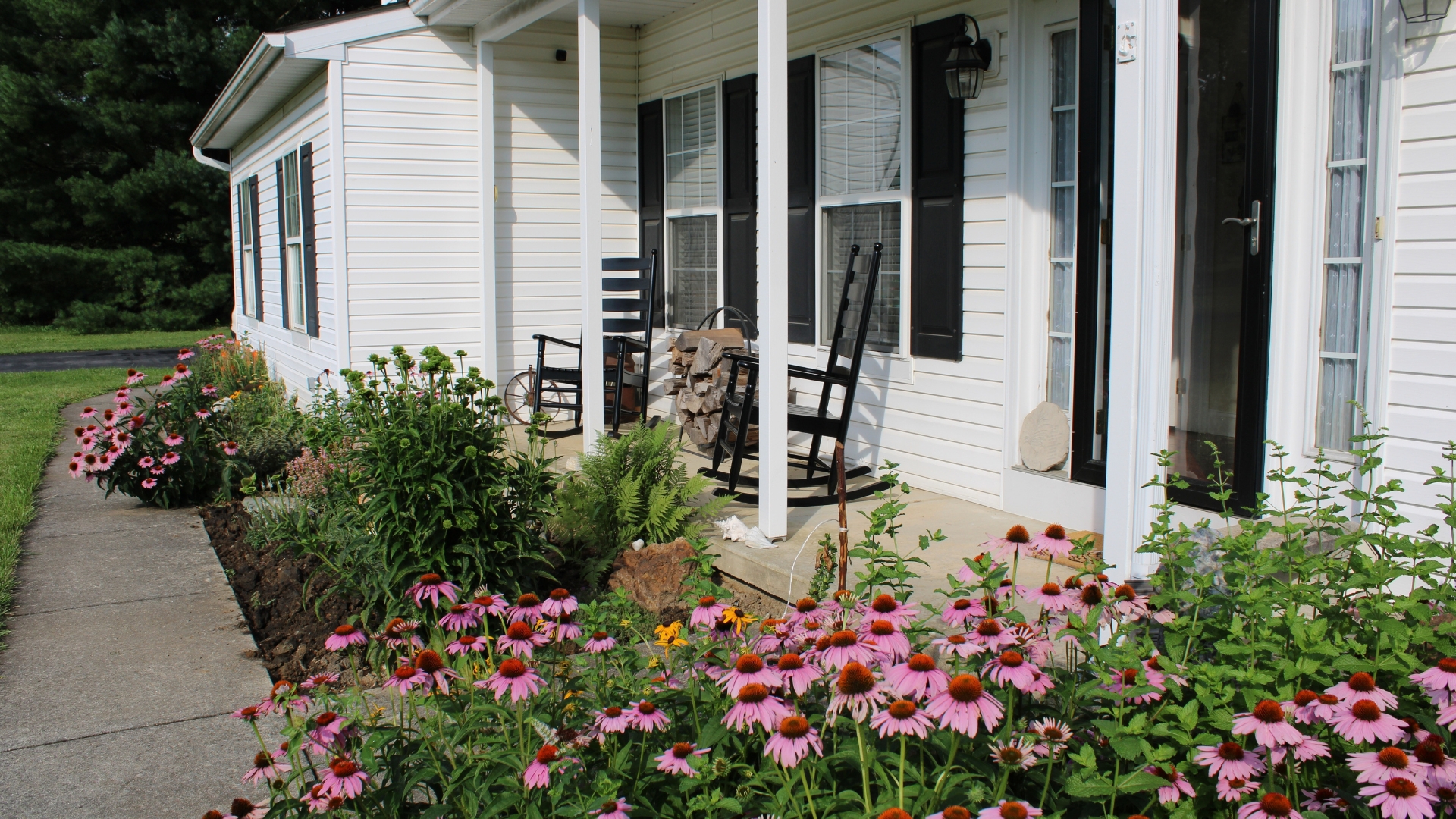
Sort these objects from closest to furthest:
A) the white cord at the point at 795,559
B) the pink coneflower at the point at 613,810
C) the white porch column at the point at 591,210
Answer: the pink coneflower at the point at 613,810, the white cord at the point at 795,559, the white porch column at the point at 591,210

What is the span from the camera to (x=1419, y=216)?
3.21m

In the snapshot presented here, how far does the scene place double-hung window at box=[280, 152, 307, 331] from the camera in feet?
31.1

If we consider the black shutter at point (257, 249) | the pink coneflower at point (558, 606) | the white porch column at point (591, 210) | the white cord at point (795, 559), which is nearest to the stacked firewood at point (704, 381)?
the white porch column at point (591, 210)

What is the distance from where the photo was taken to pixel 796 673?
65.1 inches

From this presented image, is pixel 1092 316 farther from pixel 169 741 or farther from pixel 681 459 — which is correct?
pixel 169 741

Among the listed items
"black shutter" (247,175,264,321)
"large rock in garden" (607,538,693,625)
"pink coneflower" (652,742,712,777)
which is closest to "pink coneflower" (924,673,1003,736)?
"pink coneflower" (652,742,712,777)

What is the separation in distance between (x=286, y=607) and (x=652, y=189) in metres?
4.61

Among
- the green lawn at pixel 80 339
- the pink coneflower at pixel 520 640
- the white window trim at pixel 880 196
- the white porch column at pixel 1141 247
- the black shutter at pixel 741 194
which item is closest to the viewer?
the pink coneflower at pixel 520 640

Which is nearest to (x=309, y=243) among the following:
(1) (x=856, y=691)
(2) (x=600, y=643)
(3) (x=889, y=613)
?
(2) (x=600, y=643)

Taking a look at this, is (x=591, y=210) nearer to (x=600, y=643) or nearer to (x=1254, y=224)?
(x=1254, y=224)

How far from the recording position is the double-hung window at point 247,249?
489 inches

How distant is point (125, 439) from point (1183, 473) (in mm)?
5066

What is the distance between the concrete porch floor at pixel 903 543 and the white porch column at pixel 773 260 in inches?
6.8

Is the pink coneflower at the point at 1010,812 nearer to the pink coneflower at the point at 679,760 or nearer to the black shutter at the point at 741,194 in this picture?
the pink coneflower at the point at 679,760
